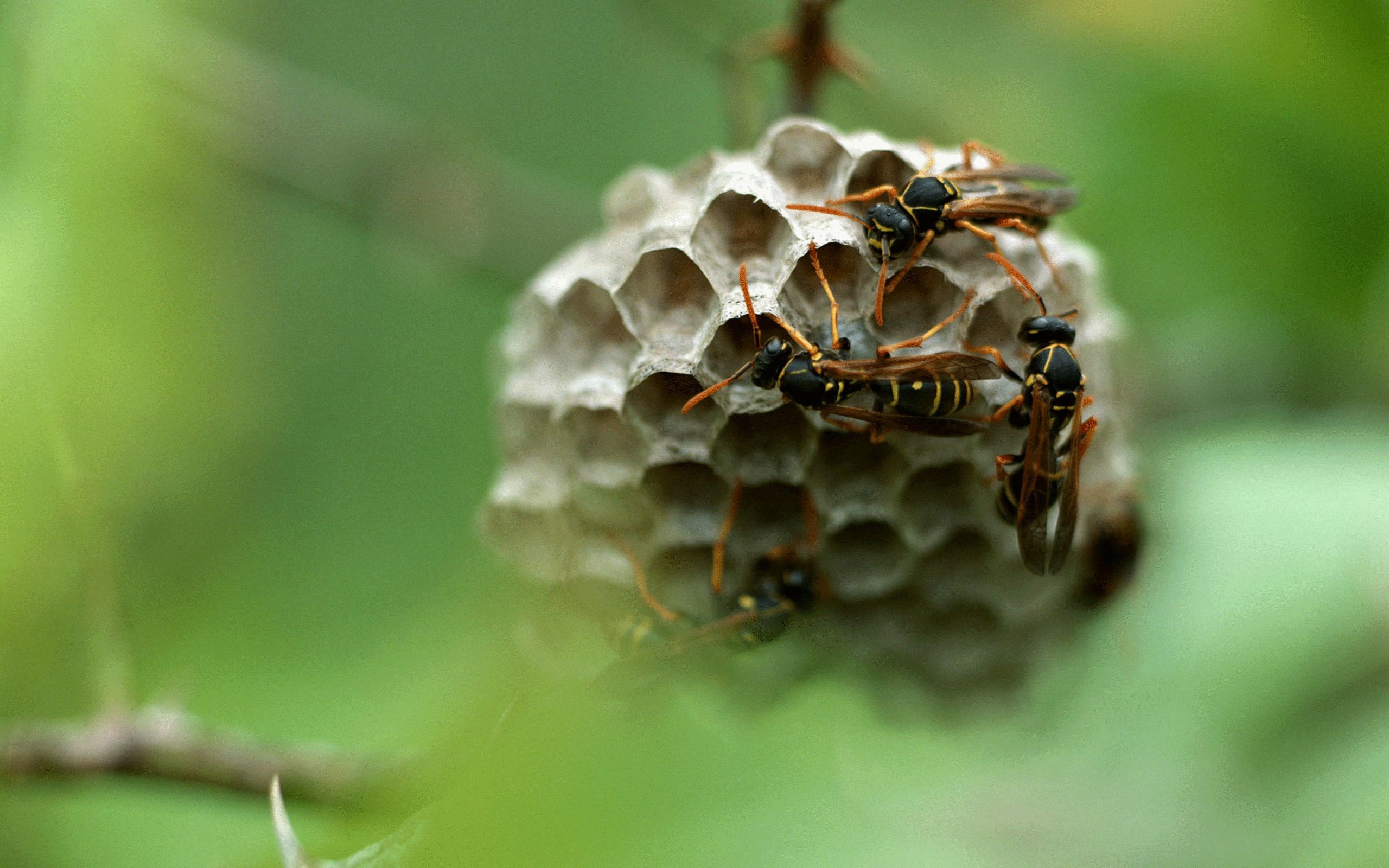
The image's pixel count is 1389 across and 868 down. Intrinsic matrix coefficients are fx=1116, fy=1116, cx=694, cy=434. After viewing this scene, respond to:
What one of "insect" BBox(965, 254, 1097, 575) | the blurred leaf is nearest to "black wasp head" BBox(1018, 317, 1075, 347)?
"insect" BBox(965, 254, 1097, 575)

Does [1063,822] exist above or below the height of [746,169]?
below

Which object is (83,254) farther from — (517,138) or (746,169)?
(517,138)

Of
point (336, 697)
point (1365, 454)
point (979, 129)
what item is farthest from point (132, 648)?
point (1365, 454)

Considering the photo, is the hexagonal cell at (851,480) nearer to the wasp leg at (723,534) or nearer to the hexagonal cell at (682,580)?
the wasp leg at (723,534)

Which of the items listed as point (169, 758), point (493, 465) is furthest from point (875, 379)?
point (493, 465)

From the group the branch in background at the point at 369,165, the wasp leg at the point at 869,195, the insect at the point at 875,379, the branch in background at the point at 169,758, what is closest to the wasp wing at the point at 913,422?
the insect at the point at 875,379

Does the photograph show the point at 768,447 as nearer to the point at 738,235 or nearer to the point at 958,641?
the point at 738,235
